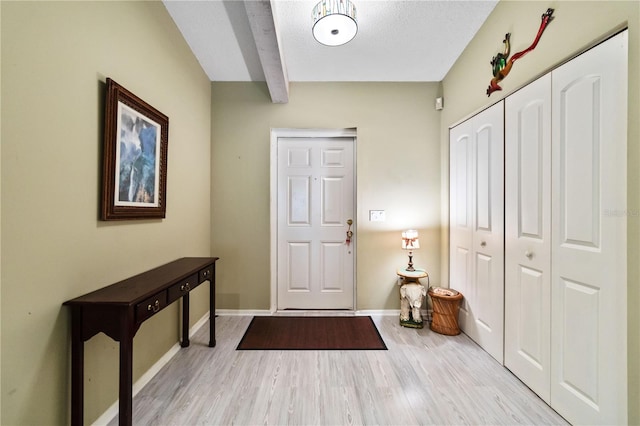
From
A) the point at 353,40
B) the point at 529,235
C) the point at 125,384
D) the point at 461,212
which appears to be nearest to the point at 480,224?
the point at 461,212

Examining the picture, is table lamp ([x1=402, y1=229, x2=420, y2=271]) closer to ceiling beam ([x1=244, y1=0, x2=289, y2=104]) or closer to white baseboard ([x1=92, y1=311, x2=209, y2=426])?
ceiling beam ([x1=244, y1=0, x2=289, y2=104])

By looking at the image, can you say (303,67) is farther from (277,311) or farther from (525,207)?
(277,311)

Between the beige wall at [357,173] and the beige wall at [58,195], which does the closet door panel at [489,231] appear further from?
the beige wall at [58,195]

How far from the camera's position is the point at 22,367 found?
1023 millimetres

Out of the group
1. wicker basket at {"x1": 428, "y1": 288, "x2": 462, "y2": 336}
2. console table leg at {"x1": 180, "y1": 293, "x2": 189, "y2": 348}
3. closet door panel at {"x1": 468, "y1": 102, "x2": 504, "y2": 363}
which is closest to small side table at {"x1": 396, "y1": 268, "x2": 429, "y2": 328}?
wicker basket at {"x1": 428, "y1": 288, "x2": 462, "y2": 336}

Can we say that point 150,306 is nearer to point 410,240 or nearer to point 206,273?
point 206,273

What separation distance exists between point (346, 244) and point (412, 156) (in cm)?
127

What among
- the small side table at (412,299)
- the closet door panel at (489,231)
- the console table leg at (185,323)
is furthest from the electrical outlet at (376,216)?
the console table leg at (185,323)

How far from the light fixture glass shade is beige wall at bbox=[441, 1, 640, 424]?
125 centimetres

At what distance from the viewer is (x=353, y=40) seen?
2.31 metres

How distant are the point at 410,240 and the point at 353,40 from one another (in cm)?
196

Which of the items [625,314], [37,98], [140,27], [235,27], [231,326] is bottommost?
[231,326]

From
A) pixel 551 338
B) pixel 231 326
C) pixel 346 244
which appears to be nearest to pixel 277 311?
pixel 231 326

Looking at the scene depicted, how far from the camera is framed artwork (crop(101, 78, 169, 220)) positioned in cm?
144
